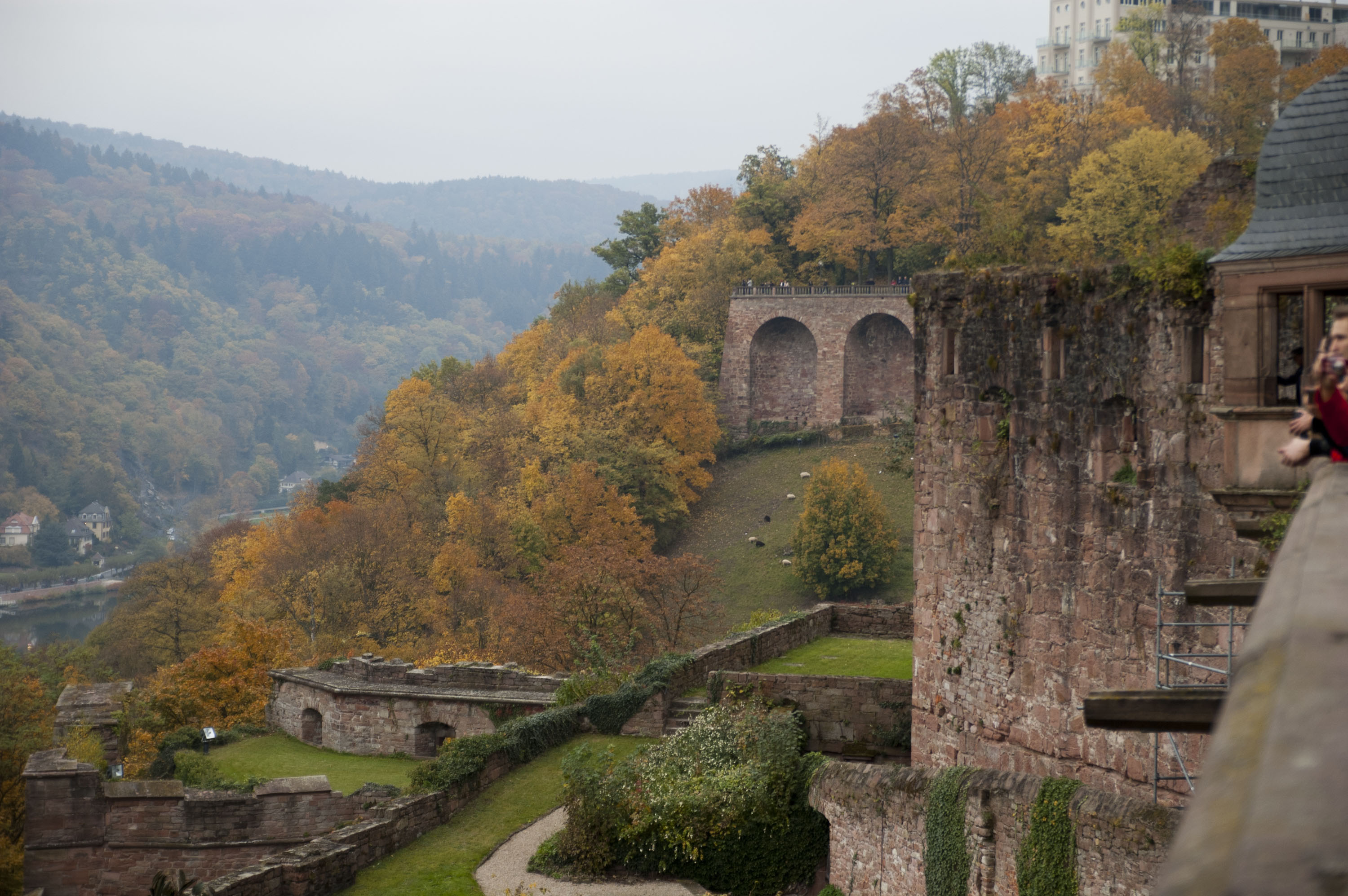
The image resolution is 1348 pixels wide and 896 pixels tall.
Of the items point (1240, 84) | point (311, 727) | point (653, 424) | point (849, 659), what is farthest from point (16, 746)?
point (1240, 84)

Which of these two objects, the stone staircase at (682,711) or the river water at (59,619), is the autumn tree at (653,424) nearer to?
the stone staircase at (682,711)

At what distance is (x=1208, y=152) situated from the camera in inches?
1550

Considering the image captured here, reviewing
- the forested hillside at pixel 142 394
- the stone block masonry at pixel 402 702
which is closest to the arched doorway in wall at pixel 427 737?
the stone block masonry at pixel 402 702

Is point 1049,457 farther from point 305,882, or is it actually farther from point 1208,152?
point 1208,152

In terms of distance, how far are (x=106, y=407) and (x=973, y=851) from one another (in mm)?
147889

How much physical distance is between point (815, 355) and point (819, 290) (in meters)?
3.06

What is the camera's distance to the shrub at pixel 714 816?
16.7m

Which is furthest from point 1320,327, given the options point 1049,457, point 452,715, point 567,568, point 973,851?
point 567,568

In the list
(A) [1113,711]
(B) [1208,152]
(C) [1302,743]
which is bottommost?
(A) [1113,711]

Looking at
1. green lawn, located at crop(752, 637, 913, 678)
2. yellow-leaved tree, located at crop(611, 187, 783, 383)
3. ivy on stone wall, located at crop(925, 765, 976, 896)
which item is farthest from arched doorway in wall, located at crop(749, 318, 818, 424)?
ivy on stone wall, located at crop(925, 765, 976, 896)

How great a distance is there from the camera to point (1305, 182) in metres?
9.19

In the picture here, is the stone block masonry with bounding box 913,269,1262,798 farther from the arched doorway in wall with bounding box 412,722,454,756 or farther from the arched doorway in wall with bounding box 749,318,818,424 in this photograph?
the arched doorway in wall with bounding box 749,318,818,424

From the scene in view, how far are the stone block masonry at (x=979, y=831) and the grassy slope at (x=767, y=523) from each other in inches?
1029

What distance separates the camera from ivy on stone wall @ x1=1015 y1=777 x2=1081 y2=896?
1053 cm
